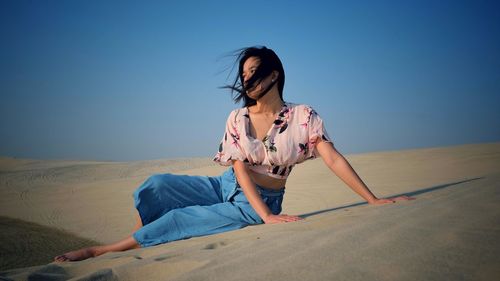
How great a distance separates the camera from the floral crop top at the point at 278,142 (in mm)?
2510

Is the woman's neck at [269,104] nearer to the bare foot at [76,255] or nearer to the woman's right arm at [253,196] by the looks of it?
the woman's right arm at [253,196]

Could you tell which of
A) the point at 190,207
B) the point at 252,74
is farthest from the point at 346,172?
the point at 190,207

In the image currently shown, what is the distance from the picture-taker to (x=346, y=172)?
251 cm

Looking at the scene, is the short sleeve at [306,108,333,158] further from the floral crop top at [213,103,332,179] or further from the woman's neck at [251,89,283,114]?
the woman's neck at [251,89,283,114]

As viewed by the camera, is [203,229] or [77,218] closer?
[203,229]

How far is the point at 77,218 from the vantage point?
5.05m

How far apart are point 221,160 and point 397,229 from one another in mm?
1536

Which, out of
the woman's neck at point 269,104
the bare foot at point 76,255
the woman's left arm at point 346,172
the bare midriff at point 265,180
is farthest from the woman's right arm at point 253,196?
the bare foot at point 76,255

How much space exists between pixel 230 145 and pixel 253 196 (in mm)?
498

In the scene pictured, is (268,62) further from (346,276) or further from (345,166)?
(346,276)

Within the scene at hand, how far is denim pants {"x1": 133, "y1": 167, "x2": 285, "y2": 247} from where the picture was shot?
2232 millimetres

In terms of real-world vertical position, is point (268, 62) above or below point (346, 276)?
above

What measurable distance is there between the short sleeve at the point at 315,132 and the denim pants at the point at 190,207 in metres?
0.48

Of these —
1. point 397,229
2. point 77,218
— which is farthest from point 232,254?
point 77,218
